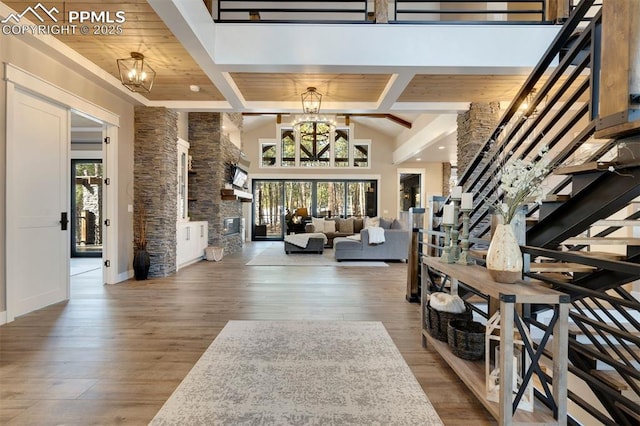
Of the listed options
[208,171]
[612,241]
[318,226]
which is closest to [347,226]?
[318,226]

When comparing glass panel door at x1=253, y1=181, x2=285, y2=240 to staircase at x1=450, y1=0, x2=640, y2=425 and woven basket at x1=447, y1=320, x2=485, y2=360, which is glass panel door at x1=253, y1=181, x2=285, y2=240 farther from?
woven basket at x1=447, y1=320, x2=485, y2=360

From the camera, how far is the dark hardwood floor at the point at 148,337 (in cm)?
190

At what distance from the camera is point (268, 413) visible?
5.88 ft

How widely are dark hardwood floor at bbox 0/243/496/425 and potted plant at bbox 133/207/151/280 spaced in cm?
20

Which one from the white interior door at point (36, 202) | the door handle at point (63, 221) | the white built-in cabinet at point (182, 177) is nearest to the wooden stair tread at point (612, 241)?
the white interior door at point (36, 202)

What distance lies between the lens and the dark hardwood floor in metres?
1.90

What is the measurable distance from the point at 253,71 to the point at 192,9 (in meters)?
0.98

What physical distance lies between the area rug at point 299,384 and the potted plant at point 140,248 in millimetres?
2964

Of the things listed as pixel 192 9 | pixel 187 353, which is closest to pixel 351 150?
pixel 192 9

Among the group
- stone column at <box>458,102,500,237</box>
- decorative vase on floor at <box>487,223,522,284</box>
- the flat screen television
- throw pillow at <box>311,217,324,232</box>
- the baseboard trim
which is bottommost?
the baseboard trim

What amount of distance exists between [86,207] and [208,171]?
2.96 meters

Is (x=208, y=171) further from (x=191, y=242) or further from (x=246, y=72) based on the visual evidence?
(x=246, y=72)

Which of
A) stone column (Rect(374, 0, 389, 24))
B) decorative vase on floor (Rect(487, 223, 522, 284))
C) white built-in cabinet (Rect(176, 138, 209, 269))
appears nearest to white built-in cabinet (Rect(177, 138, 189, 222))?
white built-in cabinet (Rect(176, 138, 209, 269))

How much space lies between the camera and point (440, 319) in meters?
2.43
